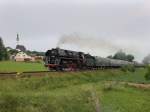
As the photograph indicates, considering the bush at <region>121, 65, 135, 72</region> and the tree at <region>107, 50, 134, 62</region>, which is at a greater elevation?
the tree at <region>107, 50, 134, 62</region>

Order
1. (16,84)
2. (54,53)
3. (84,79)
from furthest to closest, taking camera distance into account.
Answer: (54,53) → (84,79) → (16,84)

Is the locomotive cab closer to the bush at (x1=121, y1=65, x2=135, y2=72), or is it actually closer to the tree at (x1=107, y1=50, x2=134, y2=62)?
the bush at (x1=121, y1=65, x2=135, y2=72)

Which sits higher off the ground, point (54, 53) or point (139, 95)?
point (54, 53)

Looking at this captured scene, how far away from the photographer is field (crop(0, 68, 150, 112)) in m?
25.9

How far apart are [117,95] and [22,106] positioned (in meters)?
14.6

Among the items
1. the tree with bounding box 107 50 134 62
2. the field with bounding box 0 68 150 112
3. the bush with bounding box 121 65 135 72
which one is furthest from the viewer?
the tree with bounding box 107 50 134 62

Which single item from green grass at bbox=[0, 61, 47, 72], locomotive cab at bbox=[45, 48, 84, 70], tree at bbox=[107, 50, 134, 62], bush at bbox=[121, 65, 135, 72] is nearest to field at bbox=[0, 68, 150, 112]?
locomotive cab at bbox=[45, 48, 84, 70]

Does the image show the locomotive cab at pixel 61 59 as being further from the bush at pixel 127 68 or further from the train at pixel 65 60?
the bush at pixel 127 68

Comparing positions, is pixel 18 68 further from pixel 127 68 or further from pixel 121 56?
pixel 121 56

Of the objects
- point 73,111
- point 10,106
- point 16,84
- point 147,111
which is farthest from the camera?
point 16,84

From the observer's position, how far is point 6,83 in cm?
3438

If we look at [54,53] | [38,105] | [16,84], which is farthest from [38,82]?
[54,53]

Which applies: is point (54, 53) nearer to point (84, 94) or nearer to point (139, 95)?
point (139, 95)

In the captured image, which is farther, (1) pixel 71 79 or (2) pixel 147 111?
(1) pixel 71 79
